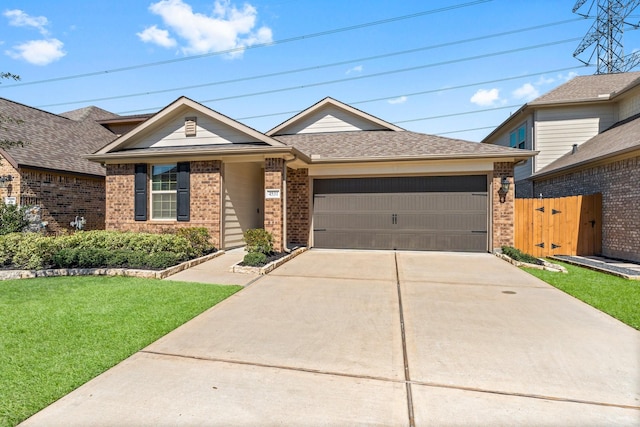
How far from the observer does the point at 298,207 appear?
1156 cm

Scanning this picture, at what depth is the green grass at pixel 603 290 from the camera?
15.9 ft

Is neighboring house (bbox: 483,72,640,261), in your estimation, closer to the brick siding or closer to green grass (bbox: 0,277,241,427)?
green grass (bbox: 0,277,241,427)

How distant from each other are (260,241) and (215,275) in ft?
6.54

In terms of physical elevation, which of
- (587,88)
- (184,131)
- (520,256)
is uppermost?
(587,88)

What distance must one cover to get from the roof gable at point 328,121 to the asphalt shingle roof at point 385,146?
30 cm

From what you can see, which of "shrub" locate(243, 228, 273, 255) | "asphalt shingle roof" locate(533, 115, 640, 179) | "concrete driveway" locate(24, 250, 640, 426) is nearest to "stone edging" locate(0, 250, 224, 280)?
"shrub" locate(243, 228, 273, 255)

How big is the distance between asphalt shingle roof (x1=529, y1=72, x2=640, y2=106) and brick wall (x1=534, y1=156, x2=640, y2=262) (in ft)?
16.0

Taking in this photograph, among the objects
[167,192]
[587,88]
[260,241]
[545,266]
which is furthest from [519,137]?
[167,192]

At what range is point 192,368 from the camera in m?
3.18

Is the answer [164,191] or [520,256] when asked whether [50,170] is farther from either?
[520,256]

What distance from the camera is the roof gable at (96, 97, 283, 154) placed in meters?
10.5

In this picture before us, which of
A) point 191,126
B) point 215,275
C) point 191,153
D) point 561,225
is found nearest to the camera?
point 215,275

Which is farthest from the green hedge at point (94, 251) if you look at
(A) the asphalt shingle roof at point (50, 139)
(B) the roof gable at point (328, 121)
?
(B) the roof gable at point (328, 121)

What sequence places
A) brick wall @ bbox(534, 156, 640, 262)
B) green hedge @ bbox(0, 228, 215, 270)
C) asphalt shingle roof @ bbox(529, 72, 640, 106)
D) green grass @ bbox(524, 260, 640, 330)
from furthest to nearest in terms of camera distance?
1. asphalt shingle roof @ bbox(529, 72, 640, 106)
2. brick wall @ bbox(534, 156, 640, 262)
3. green hedge @ bbox(0, 228, 215, 270)
4. green grass @ bbox(524, 260, 640, 330)
